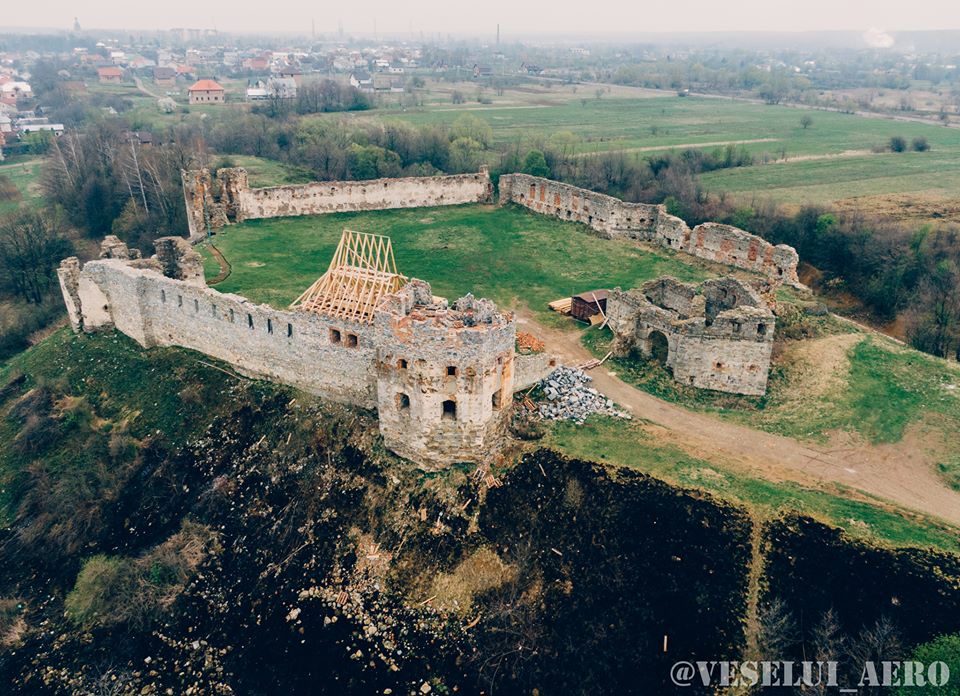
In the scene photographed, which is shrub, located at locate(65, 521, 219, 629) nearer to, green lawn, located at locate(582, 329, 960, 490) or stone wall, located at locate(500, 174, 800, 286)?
green lawn, located at locate(582, 329, 960, 490)

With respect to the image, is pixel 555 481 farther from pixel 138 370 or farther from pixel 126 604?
pixel 138 370

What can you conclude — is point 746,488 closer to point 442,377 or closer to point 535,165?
point 442,377

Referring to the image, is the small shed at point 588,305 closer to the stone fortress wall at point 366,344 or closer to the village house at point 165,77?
the stone fortress wall at point 366,344

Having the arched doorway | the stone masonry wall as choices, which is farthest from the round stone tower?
the arched doorway

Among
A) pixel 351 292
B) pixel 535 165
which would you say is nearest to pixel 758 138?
pixel 535 165

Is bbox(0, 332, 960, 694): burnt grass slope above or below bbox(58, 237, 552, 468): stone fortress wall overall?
below

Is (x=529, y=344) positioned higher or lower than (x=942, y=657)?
higher

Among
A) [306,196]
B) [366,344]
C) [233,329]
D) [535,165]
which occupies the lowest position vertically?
[233,329]
